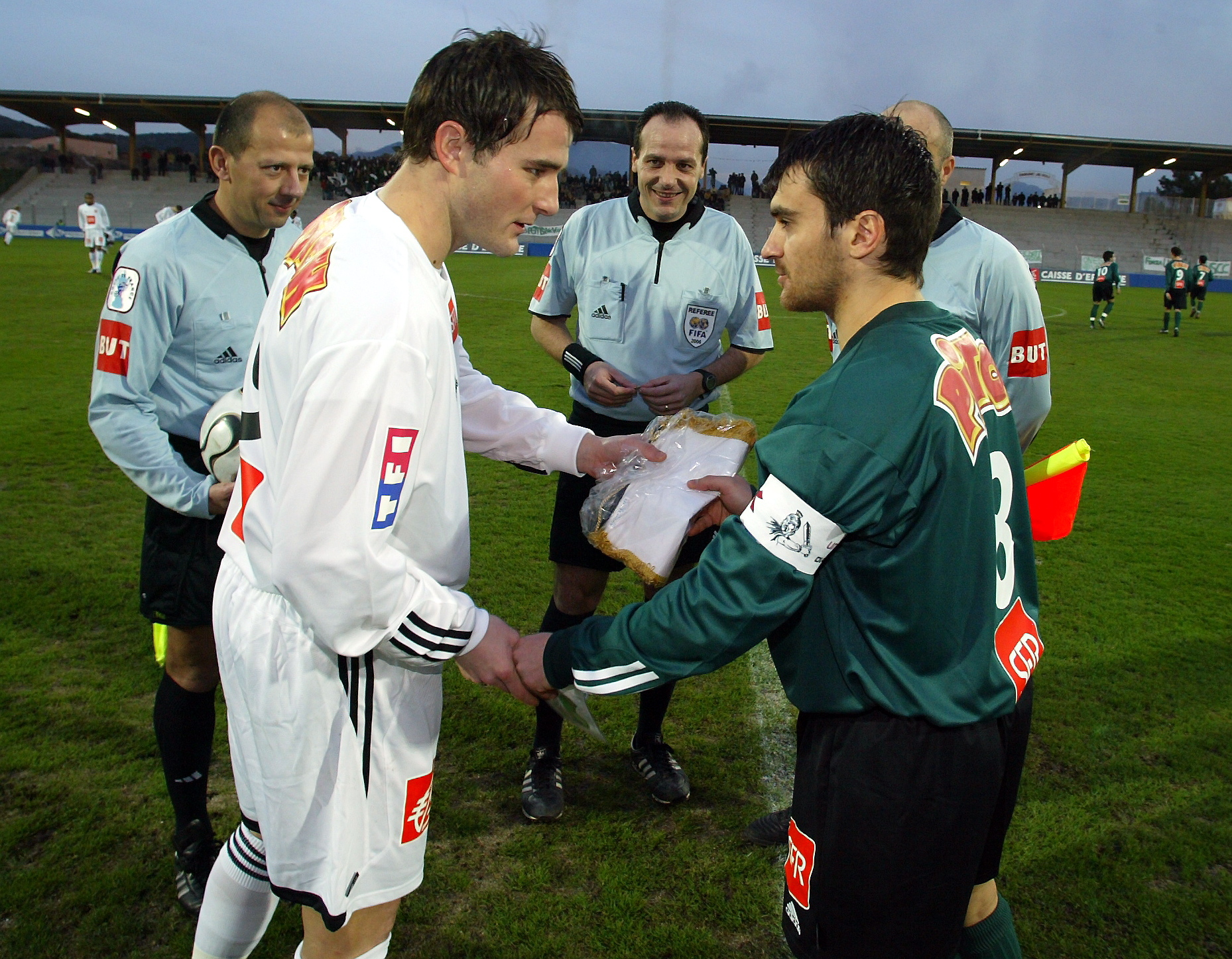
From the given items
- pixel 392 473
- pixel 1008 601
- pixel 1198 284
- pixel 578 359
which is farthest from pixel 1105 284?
pixel 392 473

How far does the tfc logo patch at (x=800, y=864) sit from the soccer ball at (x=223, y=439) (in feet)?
5.72

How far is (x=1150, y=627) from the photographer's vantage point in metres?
5.00

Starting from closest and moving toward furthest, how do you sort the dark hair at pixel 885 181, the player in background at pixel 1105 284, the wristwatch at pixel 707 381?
the dark hair at pixel 885 181 → the wristwatch at pixel 707 381 → the player in background at pixel 1105 284

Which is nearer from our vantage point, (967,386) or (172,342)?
(967,386)

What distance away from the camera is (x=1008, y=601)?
1842 mm

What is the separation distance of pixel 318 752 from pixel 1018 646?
57.6 inches

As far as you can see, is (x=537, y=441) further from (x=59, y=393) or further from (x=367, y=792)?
(x=59, y=393)

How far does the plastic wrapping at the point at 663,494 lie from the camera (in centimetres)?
226

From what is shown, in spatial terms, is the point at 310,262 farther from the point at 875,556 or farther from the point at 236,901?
the point at 236,901

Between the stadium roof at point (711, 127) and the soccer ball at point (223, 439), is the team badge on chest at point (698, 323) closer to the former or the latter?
the soccer ball at point (223, 439)

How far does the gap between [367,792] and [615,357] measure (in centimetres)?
227

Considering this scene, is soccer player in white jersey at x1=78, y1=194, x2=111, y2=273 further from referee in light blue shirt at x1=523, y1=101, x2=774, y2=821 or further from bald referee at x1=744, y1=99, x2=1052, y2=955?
bald referee at x1=744, y1=99, x2=1052, y2=955

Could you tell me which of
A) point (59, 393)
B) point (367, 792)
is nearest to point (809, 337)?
point (59, 393)

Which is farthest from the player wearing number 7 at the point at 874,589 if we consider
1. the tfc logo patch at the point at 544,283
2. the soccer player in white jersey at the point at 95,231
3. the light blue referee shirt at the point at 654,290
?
the soccer player in white jersey at the point at 95,231
